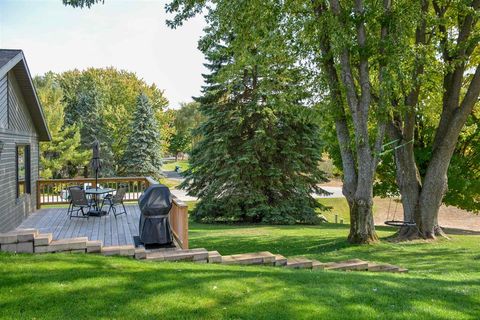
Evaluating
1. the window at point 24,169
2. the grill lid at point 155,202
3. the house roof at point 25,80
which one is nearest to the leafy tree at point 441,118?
the grill lid at point 155,202

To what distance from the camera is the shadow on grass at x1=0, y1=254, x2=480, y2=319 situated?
3.62 metres

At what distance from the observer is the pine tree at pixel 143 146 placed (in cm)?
2834

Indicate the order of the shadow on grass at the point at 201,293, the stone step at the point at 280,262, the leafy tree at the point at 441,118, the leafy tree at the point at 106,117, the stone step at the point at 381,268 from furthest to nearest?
the leafy tree at the point at 106,117 → the leafy tree at the point at 441,118 → the stone step at the point at 381,268 → the stone step at the point at 280,262 → the shadow on grass at the point at 201,293

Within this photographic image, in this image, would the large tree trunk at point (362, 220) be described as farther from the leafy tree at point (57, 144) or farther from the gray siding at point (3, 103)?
the leafy tree at point (57, 144)

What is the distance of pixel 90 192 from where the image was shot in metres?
10.1

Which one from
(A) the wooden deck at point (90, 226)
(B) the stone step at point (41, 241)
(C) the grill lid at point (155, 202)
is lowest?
(A) the wooden deck at point (90, 226)

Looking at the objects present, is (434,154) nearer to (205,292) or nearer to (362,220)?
(362,220)

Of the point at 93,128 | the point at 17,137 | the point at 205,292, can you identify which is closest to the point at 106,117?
the point at 93,128

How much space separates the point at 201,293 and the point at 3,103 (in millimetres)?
7173

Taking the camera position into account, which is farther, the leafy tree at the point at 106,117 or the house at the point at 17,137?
the leafy tree at the point at 106,117

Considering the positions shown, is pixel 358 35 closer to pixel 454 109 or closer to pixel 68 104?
pixel 454 109

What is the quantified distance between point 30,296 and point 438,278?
17.9 ft

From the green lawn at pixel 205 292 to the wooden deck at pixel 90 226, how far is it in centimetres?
245

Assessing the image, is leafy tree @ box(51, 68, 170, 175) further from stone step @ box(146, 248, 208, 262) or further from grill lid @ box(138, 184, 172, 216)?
stone step @ box(146, 248, 208, 262)
